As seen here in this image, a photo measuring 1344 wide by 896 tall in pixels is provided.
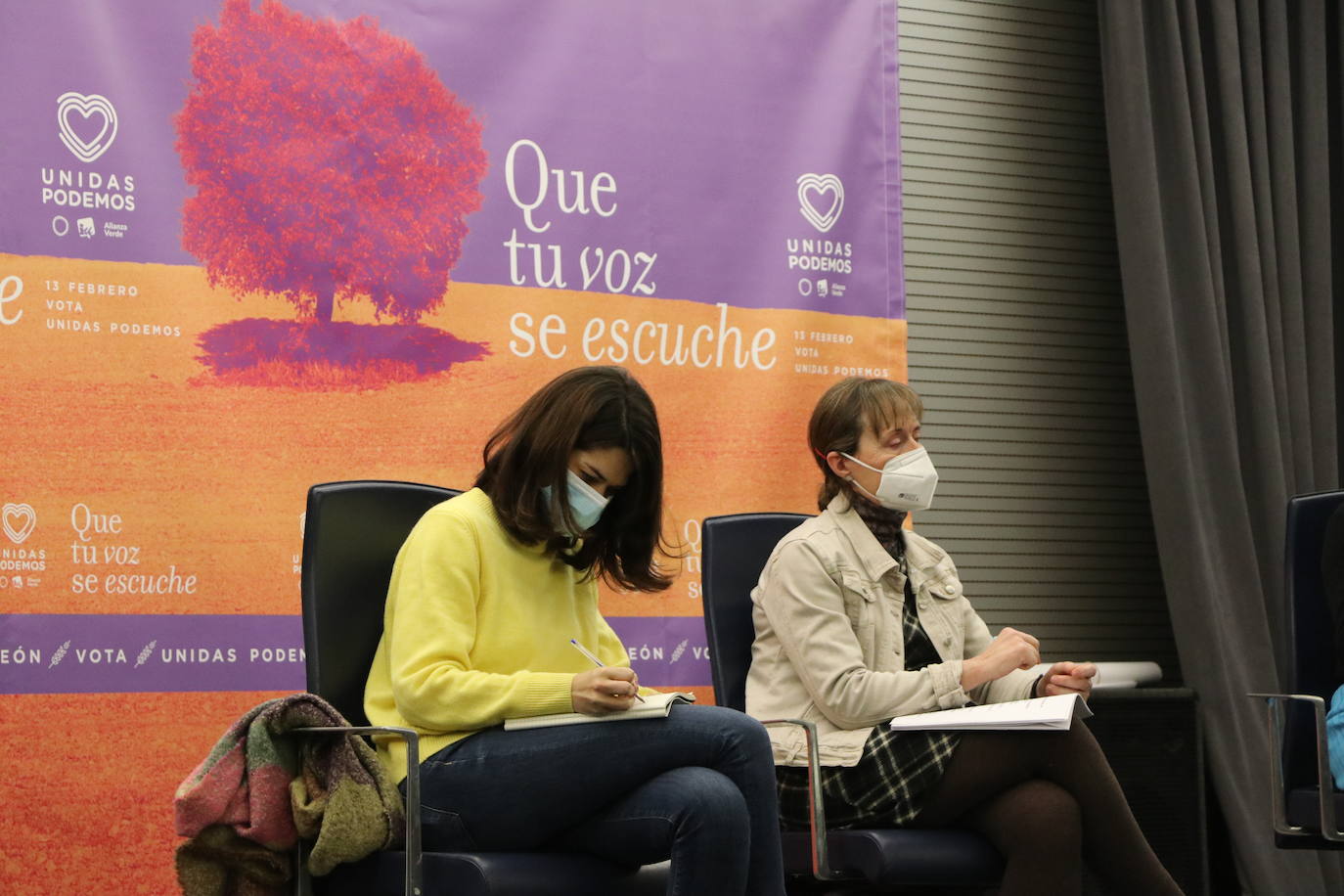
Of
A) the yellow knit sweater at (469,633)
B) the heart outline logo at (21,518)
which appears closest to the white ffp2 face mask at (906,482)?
the yellow knit sweater at (469,633)

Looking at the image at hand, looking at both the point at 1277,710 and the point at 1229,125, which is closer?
the point at 1277,710

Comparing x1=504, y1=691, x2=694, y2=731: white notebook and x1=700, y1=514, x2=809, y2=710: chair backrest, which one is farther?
x1=700, y1=514, x2=809, y2=710: chair backrest

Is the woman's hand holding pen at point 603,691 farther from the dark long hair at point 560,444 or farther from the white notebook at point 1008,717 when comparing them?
the white notebook at point 1008,717

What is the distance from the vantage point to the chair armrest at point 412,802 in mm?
1895

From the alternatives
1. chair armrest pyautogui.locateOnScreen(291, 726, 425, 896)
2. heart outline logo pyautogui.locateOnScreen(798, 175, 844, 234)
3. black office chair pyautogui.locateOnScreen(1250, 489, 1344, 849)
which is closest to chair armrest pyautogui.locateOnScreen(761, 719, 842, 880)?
chair armrest pyautogui.locateOnScreen(291, 726, 425, 896)

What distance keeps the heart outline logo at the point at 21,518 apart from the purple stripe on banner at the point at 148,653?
0.51ft

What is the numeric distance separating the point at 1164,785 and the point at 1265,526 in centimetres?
88

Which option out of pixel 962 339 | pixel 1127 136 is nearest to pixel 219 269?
pixel 962 339

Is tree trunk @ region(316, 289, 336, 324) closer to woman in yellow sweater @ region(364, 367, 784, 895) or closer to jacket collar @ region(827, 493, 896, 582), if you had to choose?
woman in yellow sweater @ region(364, 367, 784, 895)

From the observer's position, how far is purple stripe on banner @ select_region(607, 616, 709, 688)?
135 inches

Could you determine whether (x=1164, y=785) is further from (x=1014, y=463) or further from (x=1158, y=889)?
(x=1158, y=889)

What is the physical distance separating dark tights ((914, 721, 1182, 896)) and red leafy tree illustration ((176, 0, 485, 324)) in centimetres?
158

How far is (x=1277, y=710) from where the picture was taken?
8.96ft

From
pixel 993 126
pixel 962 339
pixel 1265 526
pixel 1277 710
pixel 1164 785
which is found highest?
pixel 993 126
